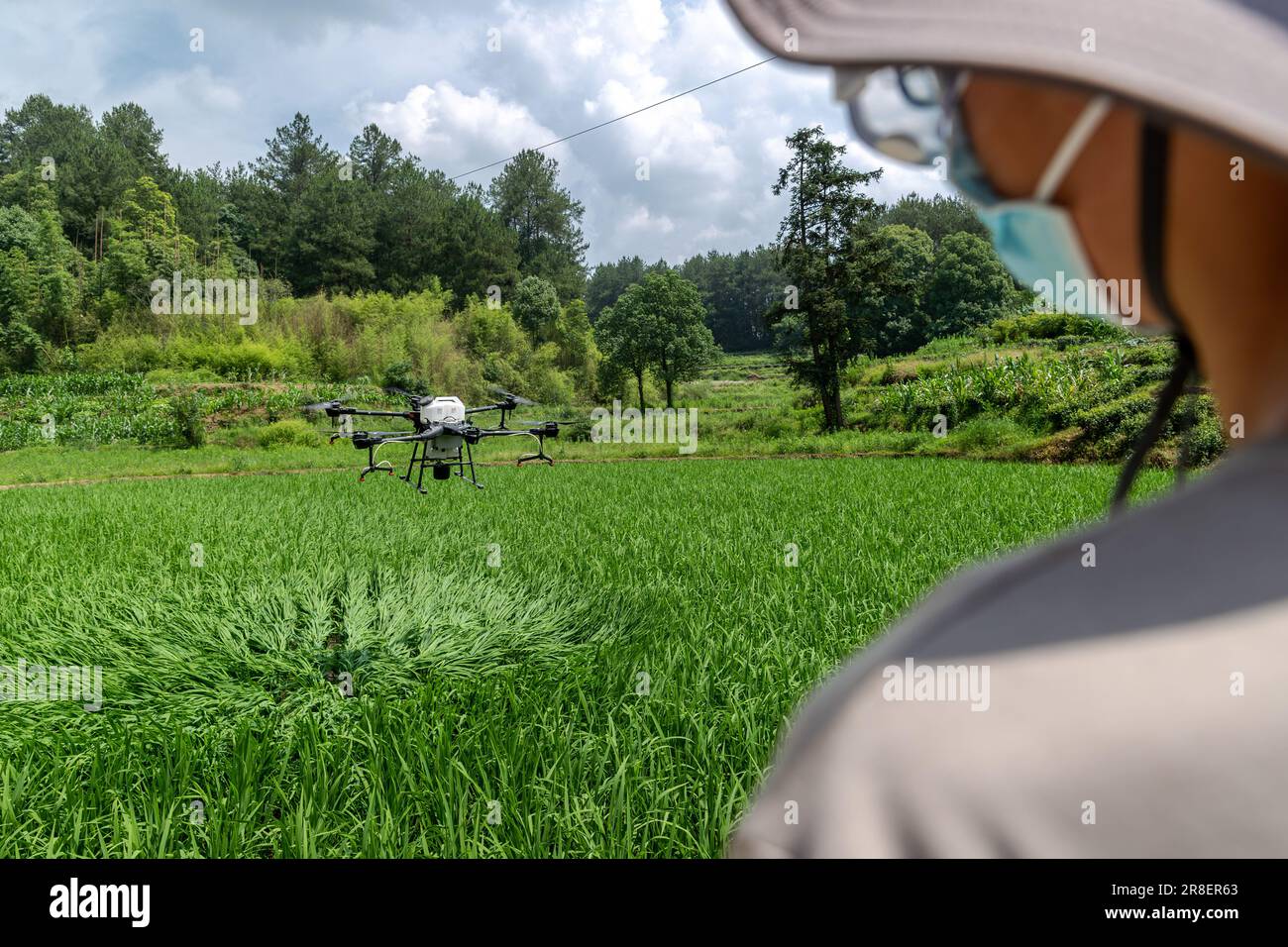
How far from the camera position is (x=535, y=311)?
34.9 m

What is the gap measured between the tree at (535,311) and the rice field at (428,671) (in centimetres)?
2955

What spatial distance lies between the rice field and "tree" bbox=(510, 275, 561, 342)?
2955 cm

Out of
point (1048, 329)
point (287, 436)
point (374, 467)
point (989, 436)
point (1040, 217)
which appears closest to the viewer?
point (1040, 217)

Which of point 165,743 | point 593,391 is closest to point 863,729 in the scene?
point 165,743

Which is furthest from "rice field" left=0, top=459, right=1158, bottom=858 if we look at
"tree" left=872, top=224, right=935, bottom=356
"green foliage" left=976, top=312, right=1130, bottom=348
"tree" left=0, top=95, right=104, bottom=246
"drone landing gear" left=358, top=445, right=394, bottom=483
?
"tree" left=0, top=95, right=104, bottom=246

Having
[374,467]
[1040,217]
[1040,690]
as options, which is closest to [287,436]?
[374,467]

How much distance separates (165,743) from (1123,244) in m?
2.58

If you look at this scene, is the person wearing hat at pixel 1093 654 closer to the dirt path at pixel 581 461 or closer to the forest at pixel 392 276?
the dirt path at pixel 581 461

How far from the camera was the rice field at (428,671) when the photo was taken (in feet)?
6.08

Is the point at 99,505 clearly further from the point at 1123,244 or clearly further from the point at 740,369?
the point at 740,369

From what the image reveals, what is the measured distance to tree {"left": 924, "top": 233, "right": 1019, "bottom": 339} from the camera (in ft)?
103

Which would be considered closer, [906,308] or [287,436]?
[287,436]

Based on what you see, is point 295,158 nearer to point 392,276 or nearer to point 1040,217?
point 392,276

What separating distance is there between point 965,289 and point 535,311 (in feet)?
61.8
